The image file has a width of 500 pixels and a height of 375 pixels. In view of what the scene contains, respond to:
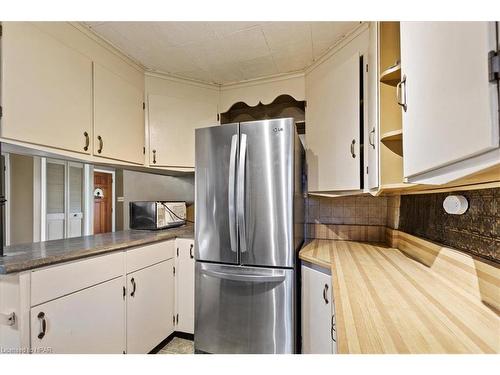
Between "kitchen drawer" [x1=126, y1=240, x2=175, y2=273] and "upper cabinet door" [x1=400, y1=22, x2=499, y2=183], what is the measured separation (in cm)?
158

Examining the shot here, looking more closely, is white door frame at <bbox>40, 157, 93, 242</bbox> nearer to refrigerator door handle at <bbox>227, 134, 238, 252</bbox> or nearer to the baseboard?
the baseboard

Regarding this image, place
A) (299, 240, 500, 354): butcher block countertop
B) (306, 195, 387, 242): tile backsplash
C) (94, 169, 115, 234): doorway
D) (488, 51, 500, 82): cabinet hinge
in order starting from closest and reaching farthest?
1. (488, 51, 500, 82): cabinet hinge
2. (299, 240, 500, 354): butcher block countertop
3. (306, 195, 387, 242): tile backsplash
4. (94, 169, 115, 234): doorway

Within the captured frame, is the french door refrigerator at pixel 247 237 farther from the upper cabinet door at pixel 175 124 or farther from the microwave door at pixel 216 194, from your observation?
the upper cabinet door at pixel 175 124

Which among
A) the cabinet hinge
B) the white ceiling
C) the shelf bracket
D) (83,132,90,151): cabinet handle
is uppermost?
the white ceiling

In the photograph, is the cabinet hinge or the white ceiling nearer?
the cabinet hinge

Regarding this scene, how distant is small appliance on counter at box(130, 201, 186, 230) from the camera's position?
2104 mm

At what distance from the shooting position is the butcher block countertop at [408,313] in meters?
0.59

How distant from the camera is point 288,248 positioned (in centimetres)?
156

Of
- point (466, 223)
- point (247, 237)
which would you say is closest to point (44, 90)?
point (247, 237)

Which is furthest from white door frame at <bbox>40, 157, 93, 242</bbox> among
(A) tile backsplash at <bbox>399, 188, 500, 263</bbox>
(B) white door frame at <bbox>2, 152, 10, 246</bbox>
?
(A) tile backsplash at <bbox>399, 188, 500, 263</bbox>

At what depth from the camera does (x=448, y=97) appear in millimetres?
548

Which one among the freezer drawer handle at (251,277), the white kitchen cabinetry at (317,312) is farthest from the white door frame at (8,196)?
the white kitchen cabinetry at (317,312)

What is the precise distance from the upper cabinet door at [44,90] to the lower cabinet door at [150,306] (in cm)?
92
